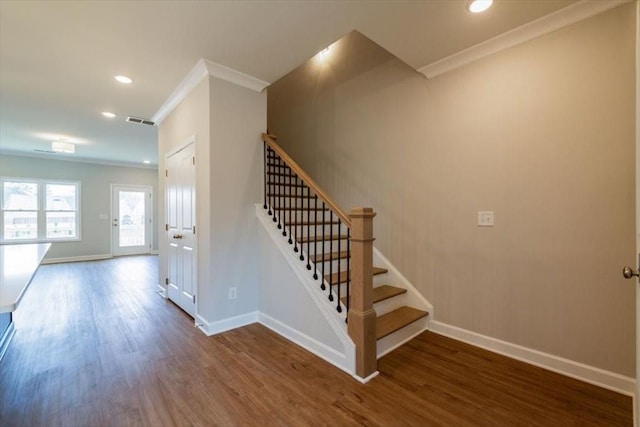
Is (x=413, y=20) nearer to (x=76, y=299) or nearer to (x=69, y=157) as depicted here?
(x=76, y=299)

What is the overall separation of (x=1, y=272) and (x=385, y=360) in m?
2.67

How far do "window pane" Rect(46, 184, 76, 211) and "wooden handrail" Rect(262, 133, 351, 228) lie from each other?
22.2ft

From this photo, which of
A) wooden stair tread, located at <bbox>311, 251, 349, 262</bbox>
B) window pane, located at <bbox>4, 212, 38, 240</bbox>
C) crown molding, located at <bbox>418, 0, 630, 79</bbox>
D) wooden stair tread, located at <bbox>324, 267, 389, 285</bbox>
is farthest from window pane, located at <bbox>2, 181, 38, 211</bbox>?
crown molding, located at <bbox>418, 0, 630, 79</bbox>

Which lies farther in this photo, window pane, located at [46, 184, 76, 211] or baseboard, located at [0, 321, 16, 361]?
window pane, located at [46, 184, 76, 211]

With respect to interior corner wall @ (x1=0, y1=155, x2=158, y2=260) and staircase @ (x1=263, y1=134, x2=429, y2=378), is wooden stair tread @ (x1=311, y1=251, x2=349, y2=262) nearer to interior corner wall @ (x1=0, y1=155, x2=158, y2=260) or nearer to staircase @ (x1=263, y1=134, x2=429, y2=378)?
staircase @ (x1=263, y1=134, x2=429, y2=378)

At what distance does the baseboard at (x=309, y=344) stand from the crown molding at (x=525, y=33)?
264 centimetres

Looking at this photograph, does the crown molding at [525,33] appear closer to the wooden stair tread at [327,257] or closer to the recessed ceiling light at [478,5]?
the recessed ceiling light at [478,5]

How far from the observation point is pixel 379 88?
320 centimetres

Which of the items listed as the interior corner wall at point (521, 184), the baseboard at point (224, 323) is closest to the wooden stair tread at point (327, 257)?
the interior corner wall at point (521, 184)

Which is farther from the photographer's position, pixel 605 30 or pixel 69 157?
pixel 69 157

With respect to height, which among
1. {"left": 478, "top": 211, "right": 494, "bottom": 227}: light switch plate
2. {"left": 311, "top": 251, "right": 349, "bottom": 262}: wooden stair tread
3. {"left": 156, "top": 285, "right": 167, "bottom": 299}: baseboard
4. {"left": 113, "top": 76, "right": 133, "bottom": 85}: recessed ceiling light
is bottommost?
{"left": 156, "top": 285, "right": 167, "bottom": 299}: baseboard

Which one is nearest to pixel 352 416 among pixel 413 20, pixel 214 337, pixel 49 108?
pixel 214 337

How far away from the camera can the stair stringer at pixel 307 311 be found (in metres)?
2.10

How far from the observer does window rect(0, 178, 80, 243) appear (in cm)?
621
